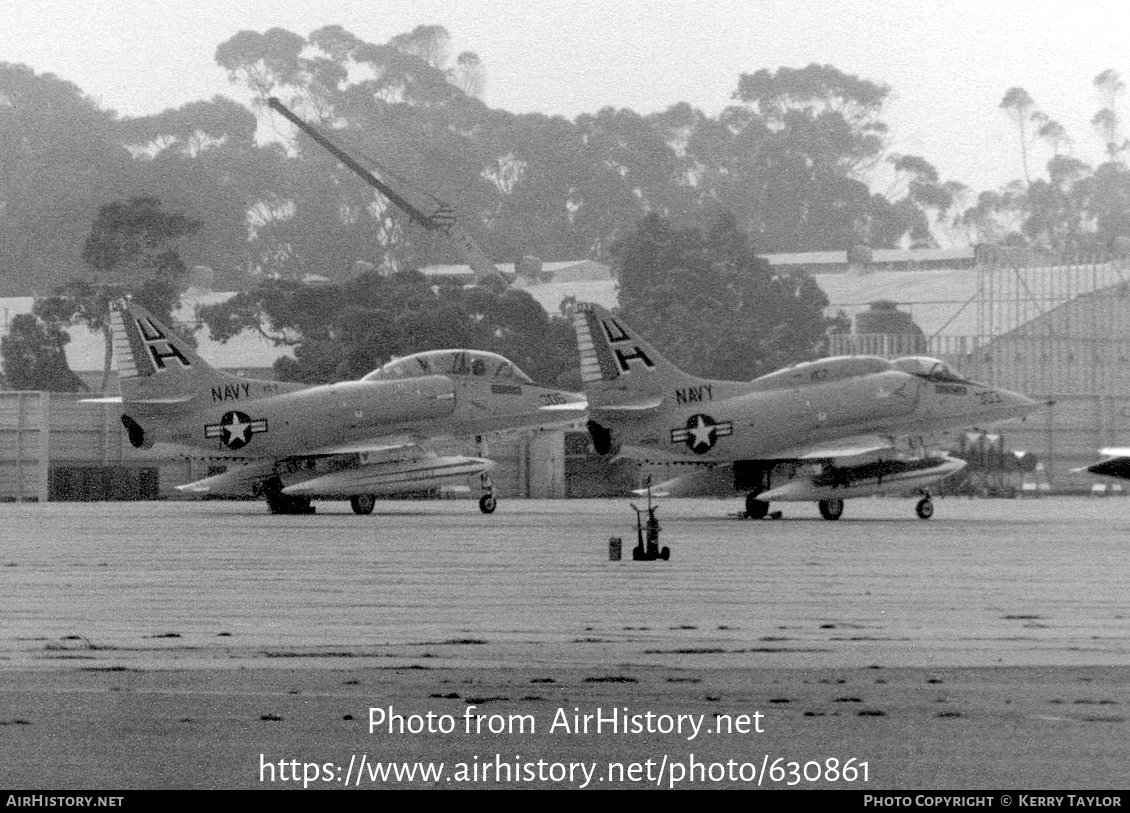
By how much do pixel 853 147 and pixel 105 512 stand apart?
Result: 140590mm

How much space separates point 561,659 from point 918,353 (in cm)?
6321

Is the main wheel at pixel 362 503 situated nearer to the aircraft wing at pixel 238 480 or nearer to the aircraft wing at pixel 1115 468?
the aircraft wing at pixel 238 480

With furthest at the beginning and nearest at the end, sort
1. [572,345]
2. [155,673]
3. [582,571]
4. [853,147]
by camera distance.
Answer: [853,147]
[572,345]
[582,571]
[155,673]

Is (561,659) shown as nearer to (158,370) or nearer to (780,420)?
(780,420)

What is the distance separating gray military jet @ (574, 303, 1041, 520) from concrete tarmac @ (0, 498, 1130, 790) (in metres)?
8.71

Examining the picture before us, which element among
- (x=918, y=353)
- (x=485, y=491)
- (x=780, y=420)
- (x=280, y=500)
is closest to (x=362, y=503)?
(x=280, y=500)

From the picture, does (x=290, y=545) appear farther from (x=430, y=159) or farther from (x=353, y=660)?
(x=430, y=159)

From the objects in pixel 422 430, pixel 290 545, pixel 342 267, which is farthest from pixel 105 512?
pixel 342 267

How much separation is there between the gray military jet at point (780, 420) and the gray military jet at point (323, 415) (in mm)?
3732

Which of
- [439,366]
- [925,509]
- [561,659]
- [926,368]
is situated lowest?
[561,659]

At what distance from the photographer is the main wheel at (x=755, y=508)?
1563 inches

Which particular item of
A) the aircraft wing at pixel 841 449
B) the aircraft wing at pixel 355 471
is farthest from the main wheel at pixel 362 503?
the aircraft wing at pixel 841 449

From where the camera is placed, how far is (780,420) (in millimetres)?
38875
